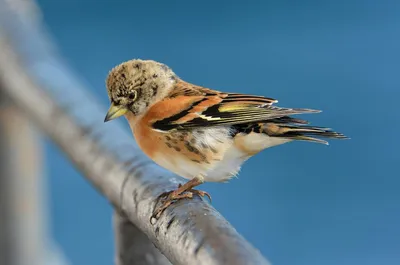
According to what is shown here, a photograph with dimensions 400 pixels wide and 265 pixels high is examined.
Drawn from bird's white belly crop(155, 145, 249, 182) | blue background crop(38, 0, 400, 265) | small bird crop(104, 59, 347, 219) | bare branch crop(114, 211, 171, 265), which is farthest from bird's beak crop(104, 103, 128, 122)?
blue background crop(38, 0, 400, 265)

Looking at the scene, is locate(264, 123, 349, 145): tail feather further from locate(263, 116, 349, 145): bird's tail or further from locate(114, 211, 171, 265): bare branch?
locate(114, 211, 171, 265): bare branch

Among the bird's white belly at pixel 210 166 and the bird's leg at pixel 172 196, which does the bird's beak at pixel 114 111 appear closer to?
the bird's white belly at pixel 210 166

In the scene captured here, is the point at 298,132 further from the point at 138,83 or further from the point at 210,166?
the point at 138,83

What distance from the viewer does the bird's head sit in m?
1.57

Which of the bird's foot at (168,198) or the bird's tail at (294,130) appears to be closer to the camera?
the bird's foot at (168,198)

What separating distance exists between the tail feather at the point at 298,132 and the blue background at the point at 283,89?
5268 mm

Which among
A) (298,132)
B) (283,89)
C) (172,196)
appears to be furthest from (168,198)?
(283,89)

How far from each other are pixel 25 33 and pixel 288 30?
8721mm

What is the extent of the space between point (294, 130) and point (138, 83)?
0.31m

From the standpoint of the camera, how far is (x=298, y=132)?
1477mm

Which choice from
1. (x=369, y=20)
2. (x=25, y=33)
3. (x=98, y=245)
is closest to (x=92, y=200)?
(x=98, y=245)

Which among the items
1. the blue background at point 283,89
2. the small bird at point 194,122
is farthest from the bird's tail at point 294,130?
the blue background at point 283,89

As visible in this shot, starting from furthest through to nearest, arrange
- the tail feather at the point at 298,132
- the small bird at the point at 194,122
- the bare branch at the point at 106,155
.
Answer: the small bird at the point at 194,122 < the tail feather at the point at 298,132 < the bare branch at the point at 106,155

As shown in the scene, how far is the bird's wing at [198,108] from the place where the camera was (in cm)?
159
